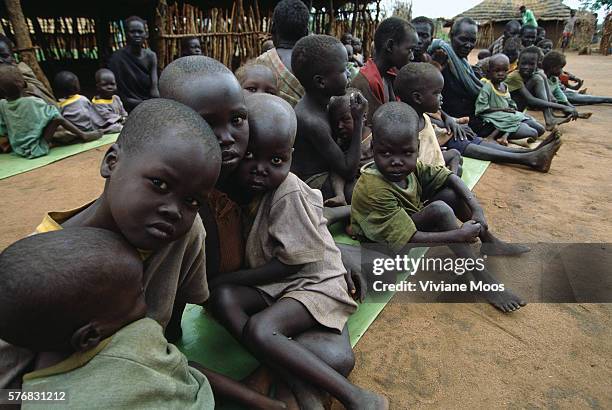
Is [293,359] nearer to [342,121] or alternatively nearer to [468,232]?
[468,232]

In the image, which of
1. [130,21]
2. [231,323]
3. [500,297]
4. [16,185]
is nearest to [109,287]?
[231,323]

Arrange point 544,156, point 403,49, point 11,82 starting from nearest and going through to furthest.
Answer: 1. point 403,49
2. point 544,156
3. point 11,82

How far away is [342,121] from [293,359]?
1801mm

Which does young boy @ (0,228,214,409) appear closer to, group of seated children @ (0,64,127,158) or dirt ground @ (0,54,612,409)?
dirt ground @ (0,54,612,409)

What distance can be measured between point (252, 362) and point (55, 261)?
104cm

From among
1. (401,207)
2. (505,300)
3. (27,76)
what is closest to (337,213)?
(401,207)

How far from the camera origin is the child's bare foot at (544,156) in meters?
4.05

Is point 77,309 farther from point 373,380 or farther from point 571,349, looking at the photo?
→ point 571,349

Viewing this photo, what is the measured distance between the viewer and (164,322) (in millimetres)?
1347

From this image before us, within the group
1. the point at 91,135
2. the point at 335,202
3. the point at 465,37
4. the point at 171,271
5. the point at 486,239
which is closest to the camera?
the point at 171,271

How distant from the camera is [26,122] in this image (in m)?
4.49

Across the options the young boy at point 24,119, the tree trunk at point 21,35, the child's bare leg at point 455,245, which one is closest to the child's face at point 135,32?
the tree trunk at point 21,35

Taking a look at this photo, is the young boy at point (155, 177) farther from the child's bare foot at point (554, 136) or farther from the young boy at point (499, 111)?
the young boy at point (499, 111)

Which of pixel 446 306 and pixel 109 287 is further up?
pixel 109 287
